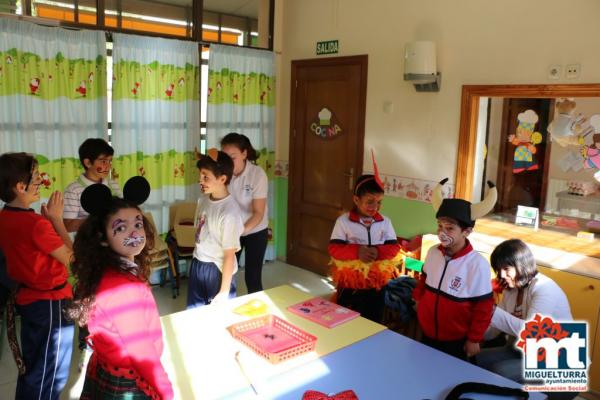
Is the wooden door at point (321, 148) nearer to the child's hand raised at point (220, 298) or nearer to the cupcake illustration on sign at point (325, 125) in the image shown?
the cupcake illustration on sign at point (325, 125)

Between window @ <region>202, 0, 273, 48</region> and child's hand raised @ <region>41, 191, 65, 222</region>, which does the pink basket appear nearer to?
child's hand raised @ <region>41, 191, 65, 222</region>

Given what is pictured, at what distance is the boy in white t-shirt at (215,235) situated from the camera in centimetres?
258

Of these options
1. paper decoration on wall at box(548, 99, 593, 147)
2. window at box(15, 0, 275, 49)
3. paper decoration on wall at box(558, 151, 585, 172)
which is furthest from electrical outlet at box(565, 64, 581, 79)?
window at box(15, 0, 275, 49)

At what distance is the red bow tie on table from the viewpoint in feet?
5.27

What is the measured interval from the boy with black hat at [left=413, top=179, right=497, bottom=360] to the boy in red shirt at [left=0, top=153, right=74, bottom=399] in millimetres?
1730

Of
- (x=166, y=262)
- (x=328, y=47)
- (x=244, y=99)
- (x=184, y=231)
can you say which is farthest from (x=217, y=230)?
(x=328, y=47)

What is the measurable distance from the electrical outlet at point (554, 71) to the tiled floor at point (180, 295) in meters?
2.56

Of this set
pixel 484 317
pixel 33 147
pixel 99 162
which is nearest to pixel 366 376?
pixel 484 317

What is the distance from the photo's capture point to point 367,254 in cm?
270

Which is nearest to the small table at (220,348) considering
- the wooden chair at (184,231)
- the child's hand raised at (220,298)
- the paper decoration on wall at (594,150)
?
the child's hand raised at (220,298)

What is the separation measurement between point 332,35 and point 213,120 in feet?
4.62

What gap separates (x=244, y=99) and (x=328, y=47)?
971 mm

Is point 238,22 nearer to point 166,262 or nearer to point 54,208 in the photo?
point 166,262

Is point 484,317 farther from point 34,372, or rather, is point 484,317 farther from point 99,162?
point 99,162
